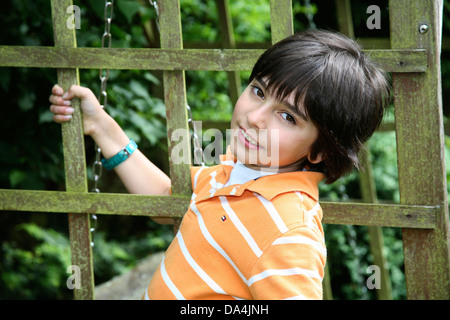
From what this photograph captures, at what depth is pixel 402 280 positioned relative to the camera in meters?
4.11

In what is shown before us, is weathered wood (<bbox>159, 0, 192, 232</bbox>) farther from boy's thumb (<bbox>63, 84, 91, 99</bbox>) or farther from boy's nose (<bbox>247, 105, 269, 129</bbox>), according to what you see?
boy's nose (<bbox>247, 105, 269, 129</bbox>)

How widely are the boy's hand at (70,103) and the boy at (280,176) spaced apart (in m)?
0.48

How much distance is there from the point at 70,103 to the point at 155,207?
0.41 metres

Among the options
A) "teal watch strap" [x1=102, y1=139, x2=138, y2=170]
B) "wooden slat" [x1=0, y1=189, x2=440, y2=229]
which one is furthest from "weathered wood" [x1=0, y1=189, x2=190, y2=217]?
"teal watch strap" [x1=102, y1=139, x2=138, y2=170]

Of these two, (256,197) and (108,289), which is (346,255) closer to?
(108,289)

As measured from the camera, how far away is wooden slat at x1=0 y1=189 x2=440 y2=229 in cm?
153

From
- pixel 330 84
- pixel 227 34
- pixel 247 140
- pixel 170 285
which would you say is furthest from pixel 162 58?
pixel 227 34

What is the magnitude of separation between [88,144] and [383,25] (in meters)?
2.83

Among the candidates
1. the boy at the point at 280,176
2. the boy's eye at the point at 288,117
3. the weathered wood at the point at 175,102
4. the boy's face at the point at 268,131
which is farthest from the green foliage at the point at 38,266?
the boy's eye at the point at 288,117

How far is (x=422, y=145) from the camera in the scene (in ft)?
4.92

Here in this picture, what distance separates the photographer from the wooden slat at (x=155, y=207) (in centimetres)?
153

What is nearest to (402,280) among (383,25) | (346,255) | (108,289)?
(346,255)

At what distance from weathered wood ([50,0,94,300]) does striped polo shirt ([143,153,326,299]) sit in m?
0.37

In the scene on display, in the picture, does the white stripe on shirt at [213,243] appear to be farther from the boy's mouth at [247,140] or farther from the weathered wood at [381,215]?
the weathered wood at [381,215]
